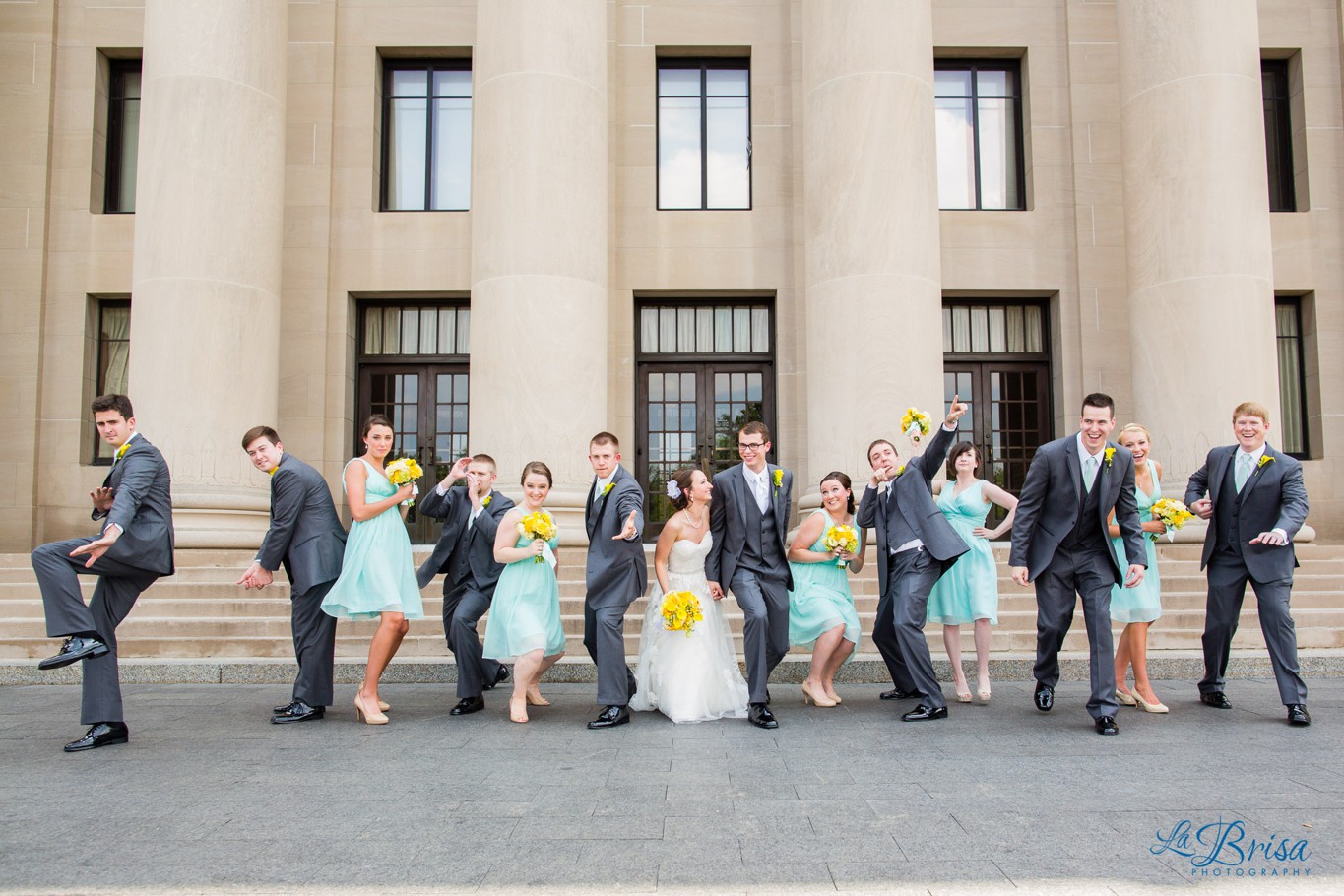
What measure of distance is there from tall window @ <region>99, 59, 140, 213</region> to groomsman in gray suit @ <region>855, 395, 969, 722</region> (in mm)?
14327

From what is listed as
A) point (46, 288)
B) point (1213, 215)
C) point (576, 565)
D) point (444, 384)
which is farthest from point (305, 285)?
point (1213, 215)

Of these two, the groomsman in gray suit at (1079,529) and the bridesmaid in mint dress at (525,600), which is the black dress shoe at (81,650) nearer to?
the bridesmaid in mint dress at (525,600)

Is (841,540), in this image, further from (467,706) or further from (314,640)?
(314,640)

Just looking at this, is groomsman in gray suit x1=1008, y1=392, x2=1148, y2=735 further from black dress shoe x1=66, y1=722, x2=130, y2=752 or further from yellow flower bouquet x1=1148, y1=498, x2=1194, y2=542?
black dress shoe x1=66, y1=722, x2=130, y2=752

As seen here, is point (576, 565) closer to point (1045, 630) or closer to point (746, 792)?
point (1045, 630)

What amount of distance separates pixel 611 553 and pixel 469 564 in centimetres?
157

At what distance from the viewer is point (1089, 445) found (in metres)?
8.12

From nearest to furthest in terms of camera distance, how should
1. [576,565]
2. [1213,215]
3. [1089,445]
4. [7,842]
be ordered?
[7,842], [1089,445], [576,565], [1213,215]

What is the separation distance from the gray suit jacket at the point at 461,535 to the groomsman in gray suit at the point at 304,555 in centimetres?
87

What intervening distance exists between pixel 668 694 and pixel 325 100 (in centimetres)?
1311

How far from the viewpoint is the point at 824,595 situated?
8984 millimetres

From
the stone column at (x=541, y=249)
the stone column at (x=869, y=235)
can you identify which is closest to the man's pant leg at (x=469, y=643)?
the stone column at (x=541, y=249)

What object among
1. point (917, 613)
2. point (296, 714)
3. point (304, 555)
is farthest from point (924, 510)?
point (296, 714)

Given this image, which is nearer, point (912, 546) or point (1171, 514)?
point (912, 546)
